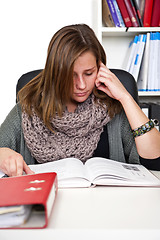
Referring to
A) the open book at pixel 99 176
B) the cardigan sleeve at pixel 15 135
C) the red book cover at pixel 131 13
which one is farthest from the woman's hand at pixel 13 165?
the red book cover at pixel 131 13

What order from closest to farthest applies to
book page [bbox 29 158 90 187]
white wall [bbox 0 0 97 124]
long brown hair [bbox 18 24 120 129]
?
1. book page [bbox 29 158 90 187]
2. long brown hair [bbox 18 24 120 129]
3. white wall [bbox 0 0 97 124]

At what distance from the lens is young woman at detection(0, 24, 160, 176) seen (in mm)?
1069

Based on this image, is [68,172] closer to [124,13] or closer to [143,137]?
[143,137]

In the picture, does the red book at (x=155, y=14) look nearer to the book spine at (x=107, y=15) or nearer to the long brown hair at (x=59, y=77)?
the book spine at (x=107, y=15)

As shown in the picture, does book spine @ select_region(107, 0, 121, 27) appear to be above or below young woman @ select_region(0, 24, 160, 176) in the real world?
above

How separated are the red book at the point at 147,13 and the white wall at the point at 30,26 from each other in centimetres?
33

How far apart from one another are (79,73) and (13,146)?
1.35 ft

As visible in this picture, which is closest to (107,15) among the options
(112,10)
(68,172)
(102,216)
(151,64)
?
(112,10)

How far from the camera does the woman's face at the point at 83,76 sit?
1.07 metres

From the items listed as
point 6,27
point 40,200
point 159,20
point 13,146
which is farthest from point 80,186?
point 6,27

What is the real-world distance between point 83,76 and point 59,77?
91 millimetres

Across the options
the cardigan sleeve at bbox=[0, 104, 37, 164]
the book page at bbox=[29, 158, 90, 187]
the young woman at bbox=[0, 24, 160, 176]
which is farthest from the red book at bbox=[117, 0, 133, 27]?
the book page at bbox=[29, 158, 90, 187]

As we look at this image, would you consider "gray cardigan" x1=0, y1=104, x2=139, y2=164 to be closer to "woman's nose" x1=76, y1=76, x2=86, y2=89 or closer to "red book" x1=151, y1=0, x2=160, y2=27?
"woman's nose" x1=76, y1=76, x2=86, y2=89

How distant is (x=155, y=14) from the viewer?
1.71 m
